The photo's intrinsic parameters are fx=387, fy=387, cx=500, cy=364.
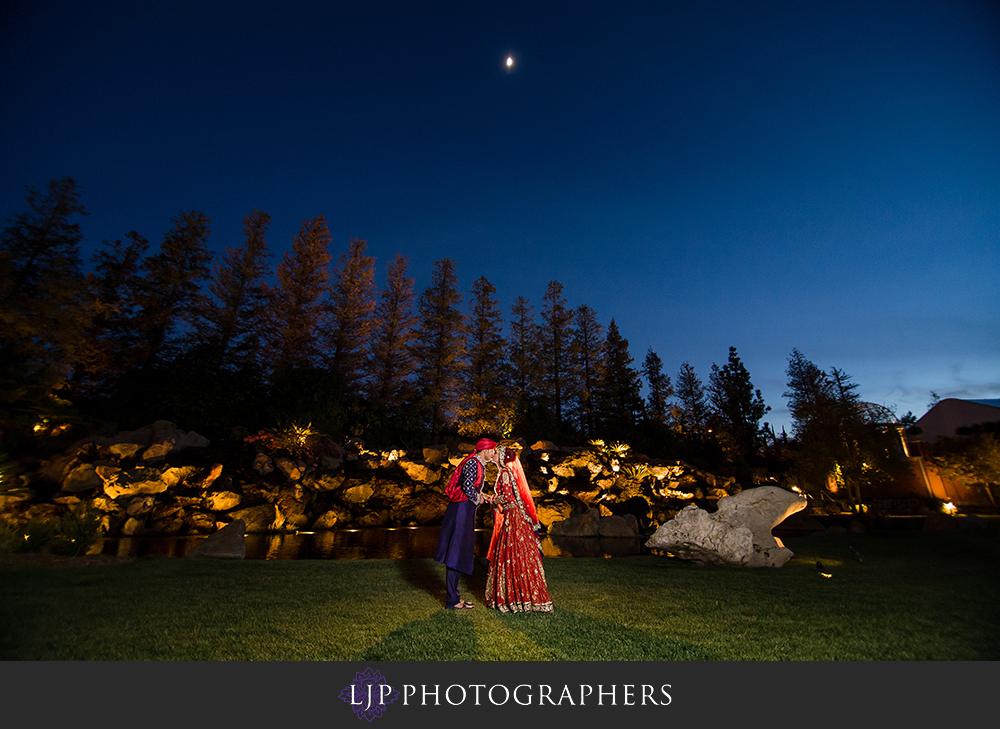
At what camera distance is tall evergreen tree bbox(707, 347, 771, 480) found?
33.8 m

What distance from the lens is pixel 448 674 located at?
7.50 feet

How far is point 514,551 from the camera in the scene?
3.94 meters

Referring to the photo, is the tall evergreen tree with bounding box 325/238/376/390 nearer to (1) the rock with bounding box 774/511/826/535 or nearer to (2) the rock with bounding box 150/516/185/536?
(2) the rock with bounding box 150/516/185/536

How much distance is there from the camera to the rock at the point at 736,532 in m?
6.71

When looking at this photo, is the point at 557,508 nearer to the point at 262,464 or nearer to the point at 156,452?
the point at 262,464

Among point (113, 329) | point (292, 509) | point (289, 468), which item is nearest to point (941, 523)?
point (292, 509)

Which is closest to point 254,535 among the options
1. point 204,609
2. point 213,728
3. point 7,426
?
point 7,426

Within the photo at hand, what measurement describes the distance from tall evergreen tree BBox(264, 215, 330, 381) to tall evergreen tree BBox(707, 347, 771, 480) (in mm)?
32447

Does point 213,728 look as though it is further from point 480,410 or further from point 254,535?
point 480,410

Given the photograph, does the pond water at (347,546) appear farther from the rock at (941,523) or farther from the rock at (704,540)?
the rock at (941,523)

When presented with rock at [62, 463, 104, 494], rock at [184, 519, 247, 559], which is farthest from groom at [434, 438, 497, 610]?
rock at [62, 463, 104, 494]

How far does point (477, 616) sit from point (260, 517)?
34.5ft

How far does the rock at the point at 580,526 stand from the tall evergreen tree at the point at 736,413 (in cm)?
2525

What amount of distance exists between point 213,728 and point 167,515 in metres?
11.5
